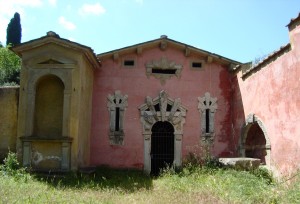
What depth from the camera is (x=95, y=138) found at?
14891 mm

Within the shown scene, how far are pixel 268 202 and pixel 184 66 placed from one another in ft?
28.9

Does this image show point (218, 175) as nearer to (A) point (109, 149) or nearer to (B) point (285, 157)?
(B) point (285, 157)

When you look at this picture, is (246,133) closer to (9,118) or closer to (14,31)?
(9,118)

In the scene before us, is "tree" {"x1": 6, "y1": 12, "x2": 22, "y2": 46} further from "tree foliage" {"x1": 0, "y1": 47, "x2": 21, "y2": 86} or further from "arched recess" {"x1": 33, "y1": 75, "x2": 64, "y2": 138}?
"arched recess" {"x1": 33, "y1": 75, "x2": 64, "y2": 138}

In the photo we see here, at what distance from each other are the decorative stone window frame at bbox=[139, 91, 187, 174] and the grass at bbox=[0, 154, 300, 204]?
1500 millimetres

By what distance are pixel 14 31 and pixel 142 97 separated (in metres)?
24.1

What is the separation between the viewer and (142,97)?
1531 centimetres

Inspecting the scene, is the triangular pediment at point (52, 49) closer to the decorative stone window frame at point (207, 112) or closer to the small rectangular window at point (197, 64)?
the small rectangular window at point (197, 64)

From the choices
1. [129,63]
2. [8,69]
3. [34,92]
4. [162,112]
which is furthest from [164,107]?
[8,69]

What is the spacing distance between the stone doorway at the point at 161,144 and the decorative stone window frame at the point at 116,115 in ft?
4.58

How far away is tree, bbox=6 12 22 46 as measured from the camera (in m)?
34.5

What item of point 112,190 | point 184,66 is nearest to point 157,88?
point 184,66

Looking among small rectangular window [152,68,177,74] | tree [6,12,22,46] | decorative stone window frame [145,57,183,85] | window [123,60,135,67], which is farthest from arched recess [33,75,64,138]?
tree [6,12,22,46]

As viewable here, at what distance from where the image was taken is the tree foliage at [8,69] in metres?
29.3
